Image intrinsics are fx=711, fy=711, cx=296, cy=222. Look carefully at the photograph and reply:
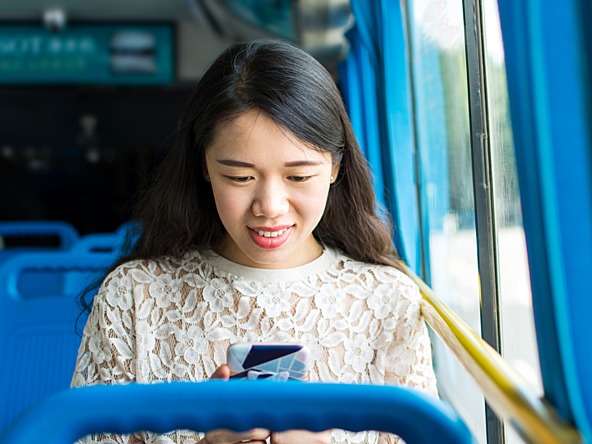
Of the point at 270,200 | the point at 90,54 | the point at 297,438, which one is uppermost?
the point at 90,54

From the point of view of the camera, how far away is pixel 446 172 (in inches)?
97.7

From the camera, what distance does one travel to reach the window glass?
1.61 metres

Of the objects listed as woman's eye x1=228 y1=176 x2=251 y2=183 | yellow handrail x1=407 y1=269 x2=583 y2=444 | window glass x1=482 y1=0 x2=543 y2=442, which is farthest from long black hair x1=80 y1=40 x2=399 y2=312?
yellow handrail x1=407 y1=269 x2=583 y2=444

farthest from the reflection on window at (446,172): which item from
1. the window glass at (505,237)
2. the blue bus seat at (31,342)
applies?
the blue bus seat at (31,342)

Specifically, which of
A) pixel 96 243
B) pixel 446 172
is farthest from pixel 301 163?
pixel 96 243

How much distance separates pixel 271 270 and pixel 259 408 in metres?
0.70

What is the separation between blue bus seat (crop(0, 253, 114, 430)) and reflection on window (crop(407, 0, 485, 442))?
1.15m

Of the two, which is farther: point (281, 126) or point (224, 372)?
point (281, 126)

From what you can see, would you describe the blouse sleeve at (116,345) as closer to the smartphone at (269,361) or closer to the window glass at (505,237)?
the smartphone at (269,361)

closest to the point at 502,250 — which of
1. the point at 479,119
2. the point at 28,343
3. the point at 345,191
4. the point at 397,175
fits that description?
the point at 479,119

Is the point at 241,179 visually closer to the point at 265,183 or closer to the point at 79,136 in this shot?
the point at 265,183

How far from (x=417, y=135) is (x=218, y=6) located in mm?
3983

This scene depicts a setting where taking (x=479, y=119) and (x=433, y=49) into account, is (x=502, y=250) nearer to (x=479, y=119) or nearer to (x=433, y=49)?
(x=479, y=119)

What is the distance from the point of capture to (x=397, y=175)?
2533 millimetres
